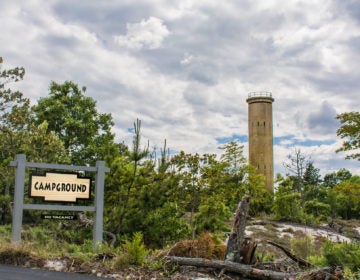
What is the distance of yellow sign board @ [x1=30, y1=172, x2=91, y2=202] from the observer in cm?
918

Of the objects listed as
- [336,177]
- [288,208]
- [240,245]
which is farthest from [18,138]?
[336,177]

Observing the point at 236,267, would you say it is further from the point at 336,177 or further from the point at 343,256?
the point at 336,177

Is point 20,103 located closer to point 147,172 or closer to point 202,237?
point 147,172

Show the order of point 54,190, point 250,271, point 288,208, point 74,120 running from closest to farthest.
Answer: point 250,271 < point 54,190 < point 74,120 < point 288,208

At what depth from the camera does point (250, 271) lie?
6227mm

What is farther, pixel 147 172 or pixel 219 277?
pixel 147 172

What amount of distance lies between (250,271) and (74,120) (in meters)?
19.8

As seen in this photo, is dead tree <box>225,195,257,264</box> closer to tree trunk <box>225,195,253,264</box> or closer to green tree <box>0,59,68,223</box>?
tree trunk <box>225,195,253,264</box>

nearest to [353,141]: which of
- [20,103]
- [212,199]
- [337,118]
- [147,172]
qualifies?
[337,118]

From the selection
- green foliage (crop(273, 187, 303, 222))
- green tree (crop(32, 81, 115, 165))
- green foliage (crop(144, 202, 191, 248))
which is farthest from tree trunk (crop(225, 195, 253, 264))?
green foliage (crop(273, 187, 303, 222))

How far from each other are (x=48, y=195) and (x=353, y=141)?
12.7 m

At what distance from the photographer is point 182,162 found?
58.6ft

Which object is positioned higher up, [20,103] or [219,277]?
[20,103]

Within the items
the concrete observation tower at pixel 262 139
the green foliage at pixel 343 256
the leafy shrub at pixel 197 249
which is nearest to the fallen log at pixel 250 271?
the leafy shrub at pixel 197 249
